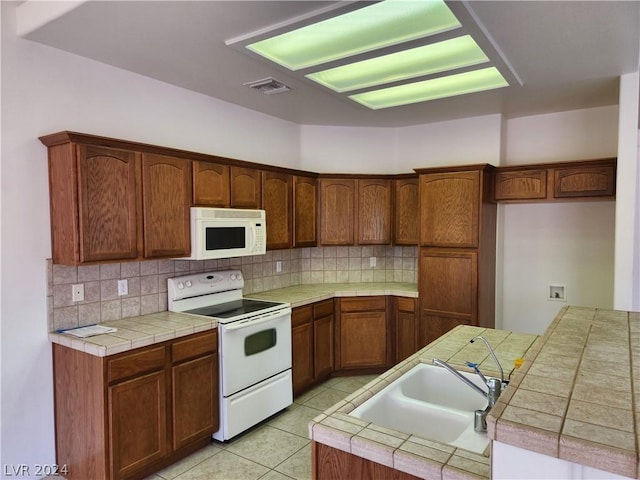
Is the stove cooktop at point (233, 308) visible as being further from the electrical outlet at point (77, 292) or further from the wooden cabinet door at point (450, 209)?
the wooden cabinet door at point (450, 209)

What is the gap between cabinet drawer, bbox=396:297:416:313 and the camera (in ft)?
13.9

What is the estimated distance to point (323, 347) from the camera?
13.6 ft

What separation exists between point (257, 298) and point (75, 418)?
1.67 m

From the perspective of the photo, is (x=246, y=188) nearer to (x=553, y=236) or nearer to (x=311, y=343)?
(x=311, y=343)

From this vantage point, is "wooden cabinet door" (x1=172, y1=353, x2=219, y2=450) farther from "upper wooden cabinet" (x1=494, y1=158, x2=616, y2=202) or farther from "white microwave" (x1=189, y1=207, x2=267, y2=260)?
"upper wooden cabinet" (x1=494, y1=158, x2=616, y2=202)

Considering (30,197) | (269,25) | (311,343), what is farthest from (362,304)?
(30,197)

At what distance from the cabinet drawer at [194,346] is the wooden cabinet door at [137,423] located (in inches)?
5.8

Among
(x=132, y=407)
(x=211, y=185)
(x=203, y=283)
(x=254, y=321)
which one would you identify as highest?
(x=211, y=185)

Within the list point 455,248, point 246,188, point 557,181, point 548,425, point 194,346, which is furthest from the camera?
point 455,248

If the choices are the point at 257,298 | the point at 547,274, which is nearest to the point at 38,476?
the point at 257,298

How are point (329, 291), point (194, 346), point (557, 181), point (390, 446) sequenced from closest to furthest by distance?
point (390, 446) → point (194, 346) → point (557, 181) → point (329, 291)

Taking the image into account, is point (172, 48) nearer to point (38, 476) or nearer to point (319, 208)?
point (319, 208)

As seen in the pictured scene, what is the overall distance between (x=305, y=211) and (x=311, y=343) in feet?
4.29

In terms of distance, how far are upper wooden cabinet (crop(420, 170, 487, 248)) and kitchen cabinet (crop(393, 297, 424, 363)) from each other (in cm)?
65
